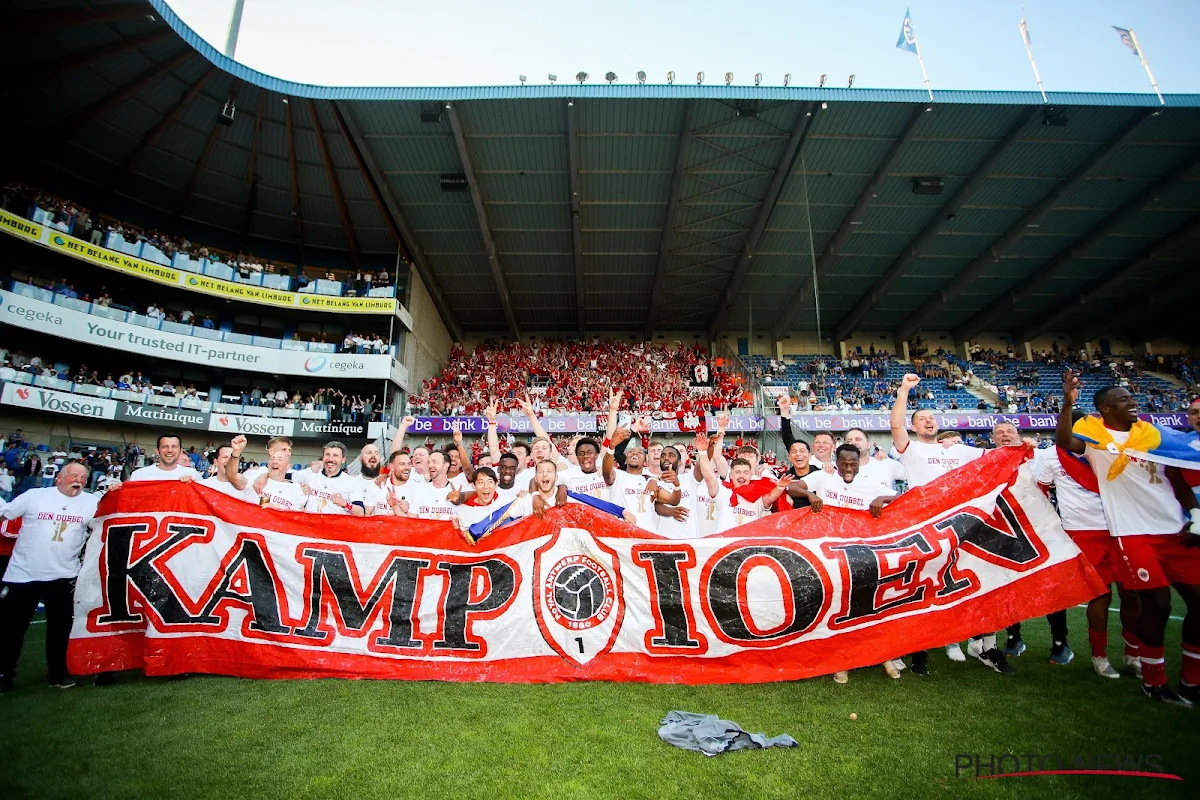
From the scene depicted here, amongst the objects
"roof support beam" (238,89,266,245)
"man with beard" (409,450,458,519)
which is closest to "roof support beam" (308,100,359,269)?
"roof support beam" (238,89,266,245)

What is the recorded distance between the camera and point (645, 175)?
22438 millimetres

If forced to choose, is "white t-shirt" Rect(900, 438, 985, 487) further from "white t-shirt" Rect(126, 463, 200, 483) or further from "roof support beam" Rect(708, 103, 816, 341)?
"roof support beam" Rect(708, 103, 816, 341)

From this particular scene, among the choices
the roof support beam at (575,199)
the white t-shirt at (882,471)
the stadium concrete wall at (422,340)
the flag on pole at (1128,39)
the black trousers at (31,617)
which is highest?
the flag on pole at (1128,39)

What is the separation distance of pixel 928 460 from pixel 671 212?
790 inches

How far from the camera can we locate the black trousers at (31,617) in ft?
16.4

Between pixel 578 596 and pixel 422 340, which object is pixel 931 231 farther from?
pixel 578 596

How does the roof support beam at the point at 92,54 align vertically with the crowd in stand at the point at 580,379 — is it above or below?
above

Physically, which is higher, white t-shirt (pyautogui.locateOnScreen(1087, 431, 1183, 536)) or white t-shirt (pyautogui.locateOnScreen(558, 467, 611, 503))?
white t-shirt (pyautogui.locateOnScreen(558, 467, 611, 503))

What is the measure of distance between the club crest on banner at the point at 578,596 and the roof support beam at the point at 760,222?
64.9 feet

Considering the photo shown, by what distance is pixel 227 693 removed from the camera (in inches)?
179

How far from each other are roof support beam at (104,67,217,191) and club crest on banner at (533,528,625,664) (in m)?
24.2

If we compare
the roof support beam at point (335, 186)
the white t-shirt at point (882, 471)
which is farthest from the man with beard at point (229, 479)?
the roof support beam at point (335, 186)

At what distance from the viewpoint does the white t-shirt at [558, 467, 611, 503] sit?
20.1ft

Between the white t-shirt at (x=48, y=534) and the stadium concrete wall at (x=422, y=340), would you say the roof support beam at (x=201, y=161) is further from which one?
the white t-shirt at (x=48, y=534)
